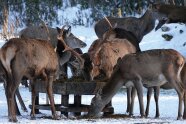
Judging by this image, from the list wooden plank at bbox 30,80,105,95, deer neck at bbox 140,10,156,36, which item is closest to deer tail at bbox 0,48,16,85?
wooden plank at bbox 30,80,105,95

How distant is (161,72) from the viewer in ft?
39.8

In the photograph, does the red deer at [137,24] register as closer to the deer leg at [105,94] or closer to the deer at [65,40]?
the deer at [65,40]

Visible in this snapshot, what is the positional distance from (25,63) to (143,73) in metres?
2.36

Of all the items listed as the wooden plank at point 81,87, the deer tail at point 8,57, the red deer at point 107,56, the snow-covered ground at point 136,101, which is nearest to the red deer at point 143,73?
the wooden plank at point 81,87

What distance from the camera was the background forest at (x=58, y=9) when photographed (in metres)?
31.4

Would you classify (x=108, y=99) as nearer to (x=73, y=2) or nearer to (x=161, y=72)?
(x=161, y=72)

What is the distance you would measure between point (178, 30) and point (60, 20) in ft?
21.2

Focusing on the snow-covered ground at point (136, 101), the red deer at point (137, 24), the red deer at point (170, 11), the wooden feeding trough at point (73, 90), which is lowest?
the snow-covered ground at point (136, 101)

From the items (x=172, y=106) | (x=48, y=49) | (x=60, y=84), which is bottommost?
(x=172, y=106)

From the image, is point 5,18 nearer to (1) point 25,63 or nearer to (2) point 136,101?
(2) point 136,101

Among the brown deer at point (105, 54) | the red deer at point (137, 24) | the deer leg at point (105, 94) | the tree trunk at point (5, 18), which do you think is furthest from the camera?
the tree trunk at point (5, 18)

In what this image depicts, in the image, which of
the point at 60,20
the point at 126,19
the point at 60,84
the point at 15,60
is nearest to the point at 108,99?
the point at 60,84

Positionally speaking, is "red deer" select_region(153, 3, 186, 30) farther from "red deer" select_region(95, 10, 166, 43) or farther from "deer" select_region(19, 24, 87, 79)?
"deer" select_region(19, 24, 87, 79)

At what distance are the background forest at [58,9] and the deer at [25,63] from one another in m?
18.7
